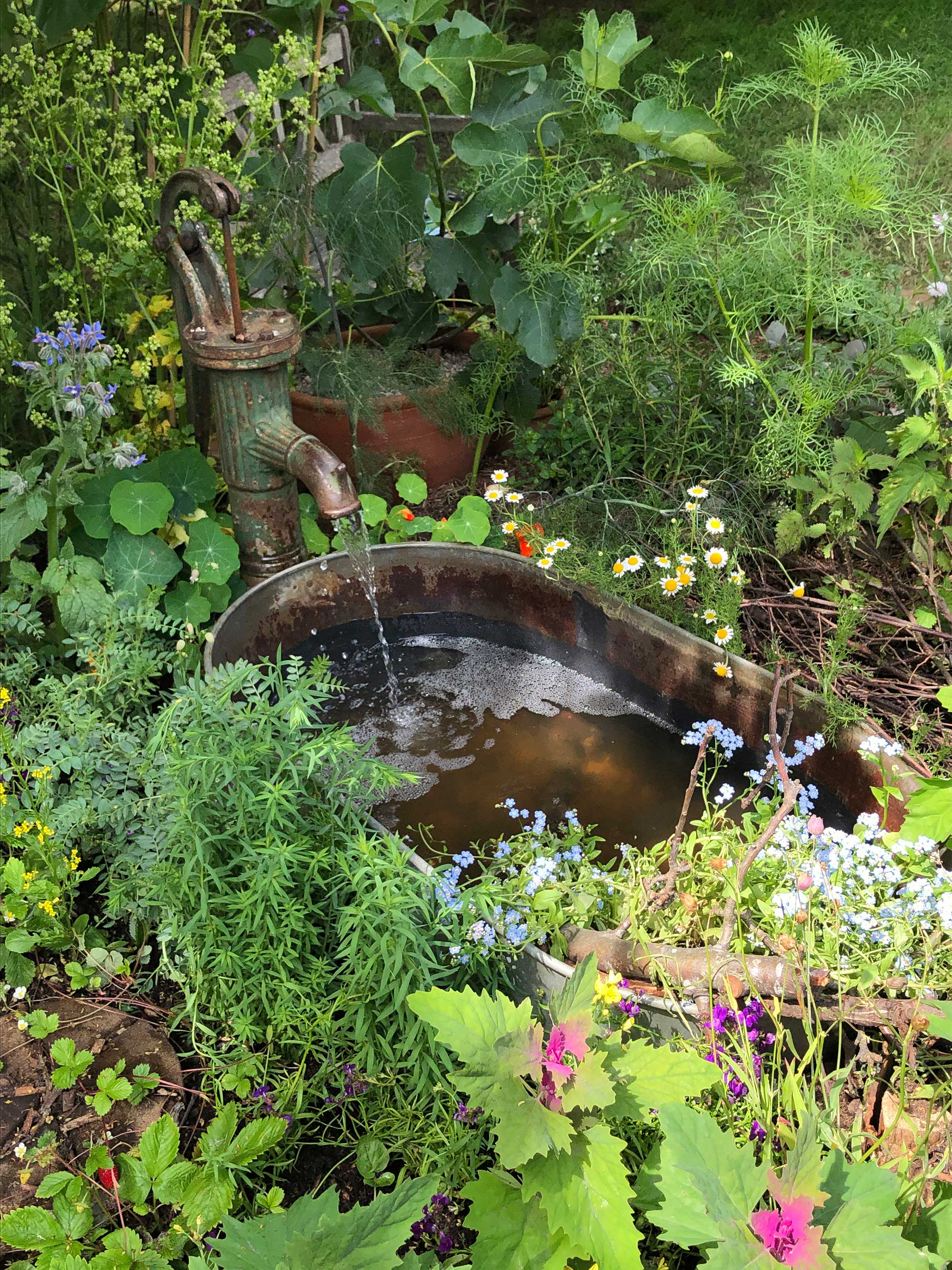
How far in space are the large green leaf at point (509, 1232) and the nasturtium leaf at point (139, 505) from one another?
1.61 meters

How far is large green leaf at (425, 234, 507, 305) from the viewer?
2.79m

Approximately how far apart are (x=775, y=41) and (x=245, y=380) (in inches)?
172

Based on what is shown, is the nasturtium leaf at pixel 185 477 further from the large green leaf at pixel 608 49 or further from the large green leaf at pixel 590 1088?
the large green leaf at pixel 590 1088

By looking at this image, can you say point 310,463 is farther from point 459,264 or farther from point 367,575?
point 459,264

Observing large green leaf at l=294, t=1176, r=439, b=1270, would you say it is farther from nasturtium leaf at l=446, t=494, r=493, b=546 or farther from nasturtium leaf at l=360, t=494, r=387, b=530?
nasturtium leaf at l=360, t=494, r=387, b=530

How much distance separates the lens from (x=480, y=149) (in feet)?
8.37

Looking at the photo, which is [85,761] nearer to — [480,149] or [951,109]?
[480,149]

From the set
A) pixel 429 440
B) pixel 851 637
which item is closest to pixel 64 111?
pixel 429 440

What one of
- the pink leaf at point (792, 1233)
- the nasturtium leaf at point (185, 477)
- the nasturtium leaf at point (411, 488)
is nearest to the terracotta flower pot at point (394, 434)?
the nasturtium leaf at point (411, 488)

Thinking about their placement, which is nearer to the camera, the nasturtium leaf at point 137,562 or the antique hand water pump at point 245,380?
the antique hand water pump at point 245,380

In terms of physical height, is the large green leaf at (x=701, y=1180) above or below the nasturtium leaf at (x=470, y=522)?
above

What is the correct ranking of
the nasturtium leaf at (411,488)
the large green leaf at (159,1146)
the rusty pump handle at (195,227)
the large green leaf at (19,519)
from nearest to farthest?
the large green leaf at (159,1146)
the rusty pump handle at (195,227)
the large green leaf at (19,519)
the nasturtium leaf at (411,488)

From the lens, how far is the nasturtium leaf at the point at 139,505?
2.32m

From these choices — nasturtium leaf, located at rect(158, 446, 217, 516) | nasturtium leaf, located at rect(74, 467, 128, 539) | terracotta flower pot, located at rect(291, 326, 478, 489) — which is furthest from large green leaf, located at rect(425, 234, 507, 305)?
nasturtium leaf, located at rect(74, 467, 128, 539)
